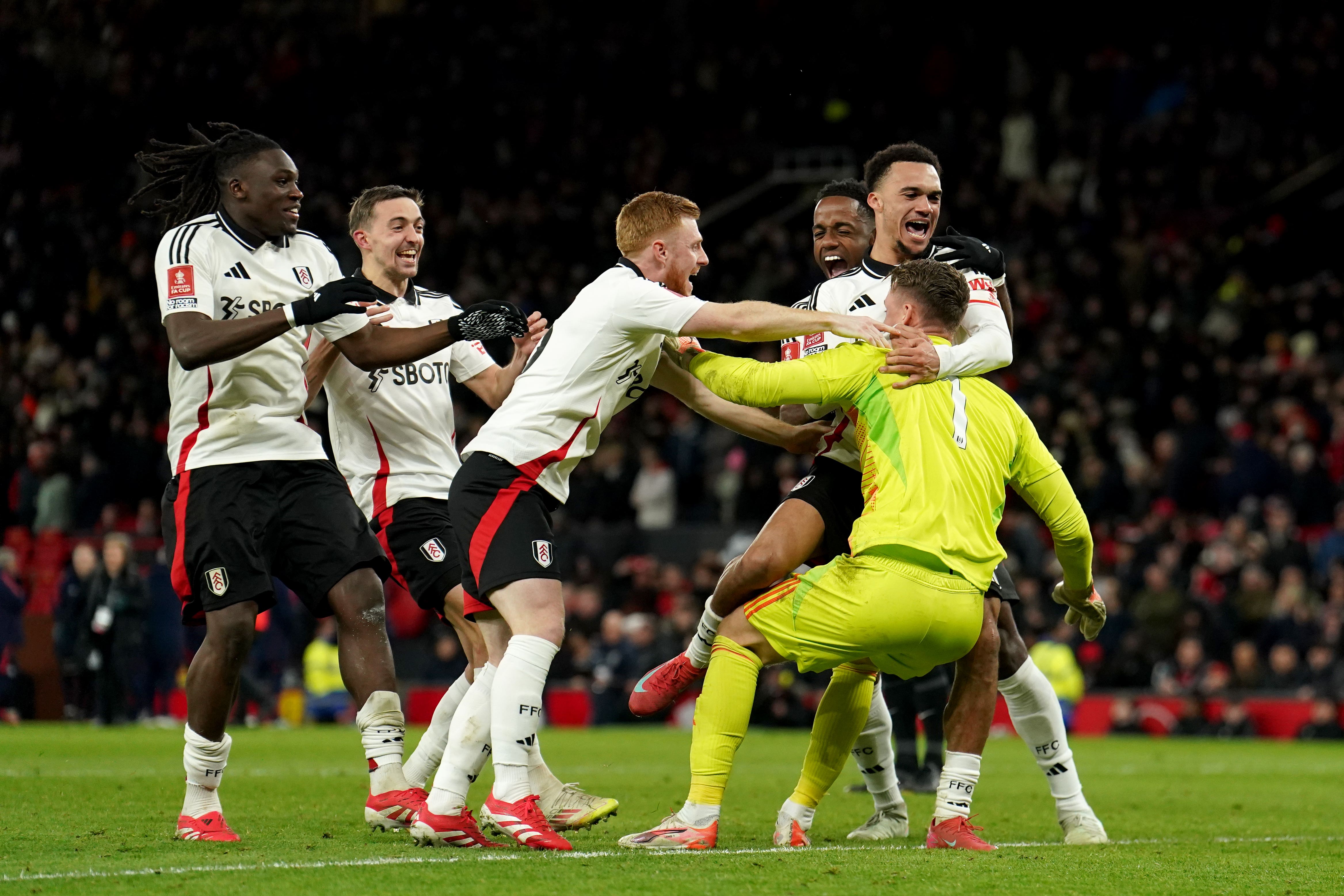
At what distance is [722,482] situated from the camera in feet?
67.6

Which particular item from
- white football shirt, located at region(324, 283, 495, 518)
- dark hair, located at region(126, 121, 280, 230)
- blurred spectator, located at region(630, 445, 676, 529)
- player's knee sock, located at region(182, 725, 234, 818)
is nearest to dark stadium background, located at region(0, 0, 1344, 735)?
blurred spectator, located at region(630, 445, 676, 529)

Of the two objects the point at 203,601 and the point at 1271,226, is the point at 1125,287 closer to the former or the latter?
the point at 1271,226

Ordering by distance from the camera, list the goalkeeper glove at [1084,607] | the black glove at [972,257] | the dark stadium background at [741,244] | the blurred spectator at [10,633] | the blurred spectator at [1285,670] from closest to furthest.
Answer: the goalkeeper glove at [1084,607] < the black glove at [972,257] < the blurred spectator at [1285,670] < the dark stadium background at [741,244] < the blurred spectator at [10,633]

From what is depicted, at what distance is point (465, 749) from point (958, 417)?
2197 millimetres

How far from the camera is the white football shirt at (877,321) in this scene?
6223 millimetres

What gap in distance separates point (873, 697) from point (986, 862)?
166cm

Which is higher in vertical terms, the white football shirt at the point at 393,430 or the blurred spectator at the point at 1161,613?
the white football shirt at the point at 393,430

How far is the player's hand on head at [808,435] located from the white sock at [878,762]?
114 cm

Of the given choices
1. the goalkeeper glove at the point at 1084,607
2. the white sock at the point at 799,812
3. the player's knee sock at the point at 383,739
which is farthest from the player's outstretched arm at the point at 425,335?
the goalkeeper glove at the point at 1084,607

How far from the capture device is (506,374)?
7.57 metres

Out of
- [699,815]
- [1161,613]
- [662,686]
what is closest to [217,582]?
[662,686]

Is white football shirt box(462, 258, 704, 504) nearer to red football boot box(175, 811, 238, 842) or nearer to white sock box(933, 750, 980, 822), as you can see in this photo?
red football boot box(175, 811, 238, 842)

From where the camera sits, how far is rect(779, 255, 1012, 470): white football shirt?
622 cm

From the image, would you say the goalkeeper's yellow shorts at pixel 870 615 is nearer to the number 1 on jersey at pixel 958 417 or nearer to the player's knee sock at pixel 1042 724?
the number 1 on jersey at pixel 958 417
